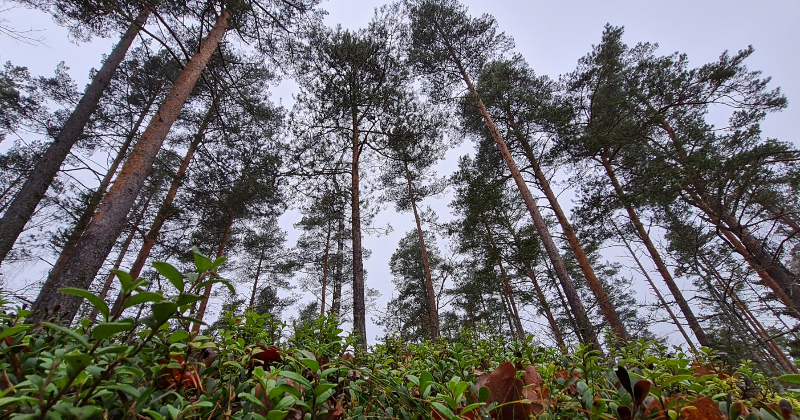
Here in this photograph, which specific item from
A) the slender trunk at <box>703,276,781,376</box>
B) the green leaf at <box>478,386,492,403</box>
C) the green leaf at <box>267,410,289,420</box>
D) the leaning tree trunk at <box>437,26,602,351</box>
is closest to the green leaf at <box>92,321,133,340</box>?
the green leaf at <box>267,410,289,420</box>

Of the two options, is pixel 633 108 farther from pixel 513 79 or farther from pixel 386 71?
pixel 386 71

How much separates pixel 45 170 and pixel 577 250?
40.3 ft

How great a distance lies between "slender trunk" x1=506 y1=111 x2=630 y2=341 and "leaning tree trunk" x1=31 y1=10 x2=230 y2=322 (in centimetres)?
775

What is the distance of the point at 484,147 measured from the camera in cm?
1107

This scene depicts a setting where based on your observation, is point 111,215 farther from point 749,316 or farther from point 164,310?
point 749,316

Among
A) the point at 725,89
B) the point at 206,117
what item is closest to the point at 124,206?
the point at 206,117

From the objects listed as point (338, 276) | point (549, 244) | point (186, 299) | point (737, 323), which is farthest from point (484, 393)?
point (338, 276)

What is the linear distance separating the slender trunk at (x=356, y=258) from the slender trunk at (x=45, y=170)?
519cm

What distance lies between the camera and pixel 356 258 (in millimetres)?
7574

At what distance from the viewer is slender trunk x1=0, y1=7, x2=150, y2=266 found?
19.5 feet

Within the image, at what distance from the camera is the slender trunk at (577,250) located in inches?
266

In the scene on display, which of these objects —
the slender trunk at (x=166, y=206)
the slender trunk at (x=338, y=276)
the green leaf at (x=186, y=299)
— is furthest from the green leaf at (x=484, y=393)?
Answer: the slender trunk at (x=338, y=276)

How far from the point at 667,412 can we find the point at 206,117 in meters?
13.4

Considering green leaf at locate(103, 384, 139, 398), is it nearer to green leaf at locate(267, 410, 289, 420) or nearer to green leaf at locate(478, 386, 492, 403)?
green leaf at locate(267, 410, 289, 420)
